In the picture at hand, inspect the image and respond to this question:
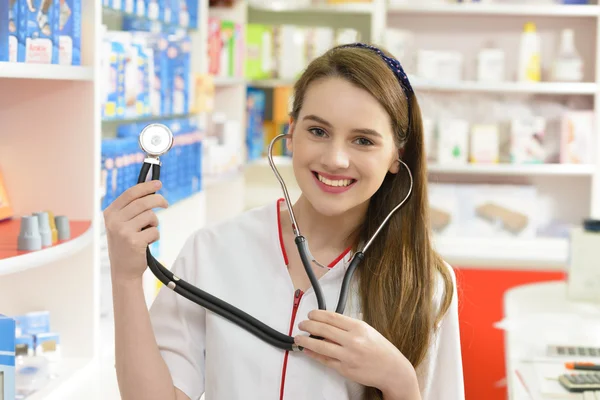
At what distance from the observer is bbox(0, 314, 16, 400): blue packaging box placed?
1.48 meters

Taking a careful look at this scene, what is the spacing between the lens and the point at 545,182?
4859 millimetres

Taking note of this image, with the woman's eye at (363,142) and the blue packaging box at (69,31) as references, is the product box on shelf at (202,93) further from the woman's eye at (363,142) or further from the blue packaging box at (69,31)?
the woman's eye at (363,142)

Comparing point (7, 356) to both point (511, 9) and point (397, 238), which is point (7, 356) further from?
point (511, 9)

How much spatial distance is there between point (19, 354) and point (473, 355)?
6.70 feet

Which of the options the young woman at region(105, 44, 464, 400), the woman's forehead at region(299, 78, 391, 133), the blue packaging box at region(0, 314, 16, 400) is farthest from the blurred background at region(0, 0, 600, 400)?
the woman's forehead at region(299, 78, 391, 133)

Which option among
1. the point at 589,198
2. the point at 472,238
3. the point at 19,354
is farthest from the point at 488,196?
→ the point at 19,354

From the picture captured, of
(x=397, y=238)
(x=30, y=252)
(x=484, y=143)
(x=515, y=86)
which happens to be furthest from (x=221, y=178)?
(x=397, y=238)

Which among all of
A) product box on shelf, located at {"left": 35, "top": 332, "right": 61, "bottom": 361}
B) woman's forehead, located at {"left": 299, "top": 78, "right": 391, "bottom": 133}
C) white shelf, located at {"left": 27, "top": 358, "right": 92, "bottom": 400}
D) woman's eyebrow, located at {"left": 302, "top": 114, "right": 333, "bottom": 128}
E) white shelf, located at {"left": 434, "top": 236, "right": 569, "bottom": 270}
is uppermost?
woman's forehead, located at {"left": 299, "top": 78, "right": 391, "bottom": 133}

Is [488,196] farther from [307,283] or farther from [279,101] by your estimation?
[307,283]

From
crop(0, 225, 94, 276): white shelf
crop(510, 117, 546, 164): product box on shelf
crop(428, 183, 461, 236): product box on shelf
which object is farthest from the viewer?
crop(428, 183, 461, 236): product box on shelf

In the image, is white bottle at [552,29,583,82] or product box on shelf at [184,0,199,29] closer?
product box on shelf at [184,0,199,29]

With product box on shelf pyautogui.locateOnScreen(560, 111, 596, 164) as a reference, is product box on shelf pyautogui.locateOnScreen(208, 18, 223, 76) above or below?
above

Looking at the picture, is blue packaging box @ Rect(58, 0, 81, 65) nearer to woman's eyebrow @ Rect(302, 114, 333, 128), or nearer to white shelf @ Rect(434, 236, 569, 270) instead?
woman's eyebrow @ Rect(302, 114, 333, 128)

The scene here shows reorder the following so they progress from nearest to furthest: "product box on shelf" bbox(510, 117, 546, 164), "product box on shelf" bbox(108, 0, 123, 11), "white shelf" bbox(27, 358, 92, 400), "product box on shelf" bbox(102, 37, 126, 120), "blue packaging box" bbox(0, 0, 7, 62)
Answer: "blue packaging box" bbox(0, 0, 7, 62) < "white shelf" bbox(27, 358, 92, 400) < "product box on shelf" bbox(102, 37, 126, 120) < "product box on shelf" bbox(108, 0, 123, 11) < "product box on shelf" bbox(510, 117, 546, 164)
